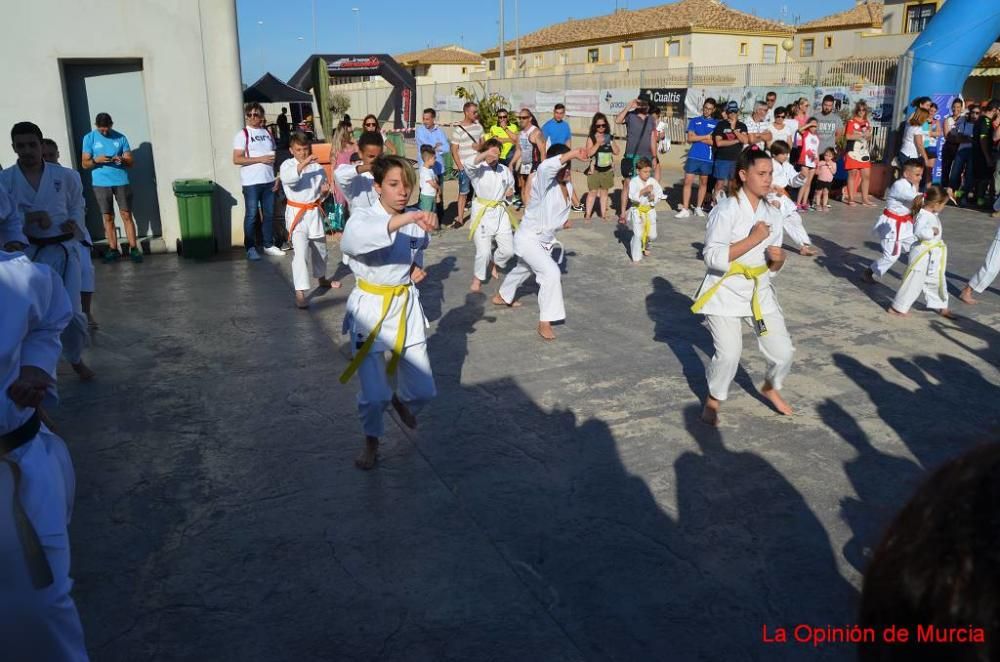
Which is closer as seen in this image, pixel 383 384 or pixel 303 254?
pixel 383 384

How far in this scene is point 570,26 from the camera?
5688 cm

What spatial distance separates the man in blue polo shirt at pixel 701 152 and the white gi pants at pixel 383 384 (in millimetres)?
9351

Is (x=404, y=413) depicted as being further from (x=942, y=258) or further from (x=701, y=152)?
(x=701, y=152)

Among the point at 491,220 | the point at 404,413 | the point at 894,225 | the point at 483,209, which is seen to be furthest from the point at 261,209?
the point at 894,225

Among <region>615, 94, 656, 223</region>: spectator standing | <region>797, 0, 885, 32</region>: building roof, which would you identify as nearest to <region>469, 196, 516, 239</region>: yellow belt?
<region>615, 94, 656, 223</region>: spectator standing

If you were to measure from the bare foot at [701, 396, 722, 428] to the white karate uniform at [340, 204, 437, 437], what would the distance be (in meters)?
1.86

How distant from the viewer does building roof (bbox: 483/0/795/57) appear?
46250 mm

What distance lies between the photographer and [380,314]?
461 centimetres

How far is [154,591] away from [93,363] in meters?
3.63

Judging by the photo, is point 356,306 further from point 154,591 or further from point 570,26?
point 570,26

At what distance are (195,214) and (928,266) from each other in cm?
870

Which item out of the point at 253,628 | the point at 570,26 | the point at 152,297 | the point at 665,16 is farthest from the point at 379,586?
the point at 570,26

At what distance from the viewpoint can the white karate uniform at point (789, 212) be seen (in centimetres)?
880

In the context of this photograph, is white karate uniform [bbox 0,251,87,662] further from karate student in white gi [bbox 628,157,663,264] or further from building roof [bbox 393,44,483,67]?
building roof [bbox 393,44,483,67]
